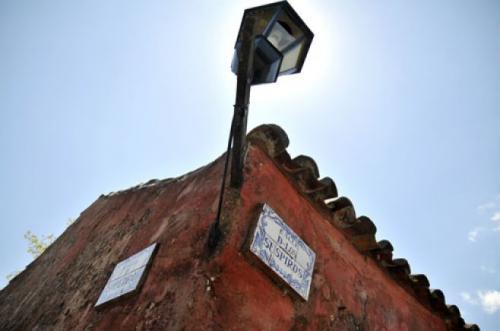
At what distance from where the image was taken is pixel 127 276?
240 centimetres

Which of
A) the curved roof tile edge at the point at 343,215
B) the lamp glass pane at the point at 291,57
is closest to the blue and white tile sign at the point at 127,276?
the curved roof tile edge at the point at 343,215

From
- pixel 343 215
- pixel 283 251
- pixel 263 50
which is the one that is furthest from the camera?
pixel 343 215

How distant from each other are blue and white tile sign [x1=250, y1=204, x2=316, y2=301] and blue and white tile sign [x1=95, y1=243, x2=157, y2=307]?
816 millimetres

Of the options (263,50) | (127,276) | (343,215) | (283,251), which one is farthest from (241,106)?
(343,215)

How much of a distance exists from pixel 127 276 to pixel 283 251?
45.4 inches

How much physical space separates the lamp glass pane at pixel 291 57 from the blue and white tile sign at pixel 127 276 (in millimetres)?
1569

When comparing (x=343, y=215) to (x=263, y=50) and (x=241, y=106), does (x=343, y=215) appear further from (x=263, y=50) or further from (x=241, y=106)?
(x=263, y=50)

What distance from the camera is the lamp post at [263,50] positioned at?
5.88ft

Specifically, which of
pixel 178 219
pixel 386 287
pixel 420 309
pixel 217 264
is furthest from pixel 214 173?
pixel 420 309

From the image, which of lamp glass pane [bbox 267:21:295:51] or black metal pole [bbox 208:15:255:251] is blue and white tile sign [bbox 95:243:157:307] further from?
lamp glass pane [bbox 267:21:295:51]

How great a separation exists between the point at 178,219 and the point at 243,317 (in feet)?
3.07

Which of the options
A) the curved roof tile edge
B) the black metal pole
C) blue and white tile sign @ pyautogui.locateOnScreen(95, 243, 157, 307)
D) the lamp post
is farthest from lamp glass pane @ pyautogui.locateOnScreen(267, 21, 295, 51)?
blue and white tile sign @ pyautogui.locateOnScreen(95, 243, 157, 307)

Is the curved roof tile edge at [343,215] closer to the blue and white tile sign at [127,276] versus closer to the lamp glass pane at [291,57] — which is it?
the lamp glass pane at [291,57]

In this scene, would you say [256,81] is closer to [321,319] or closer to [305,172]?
[305,172]
